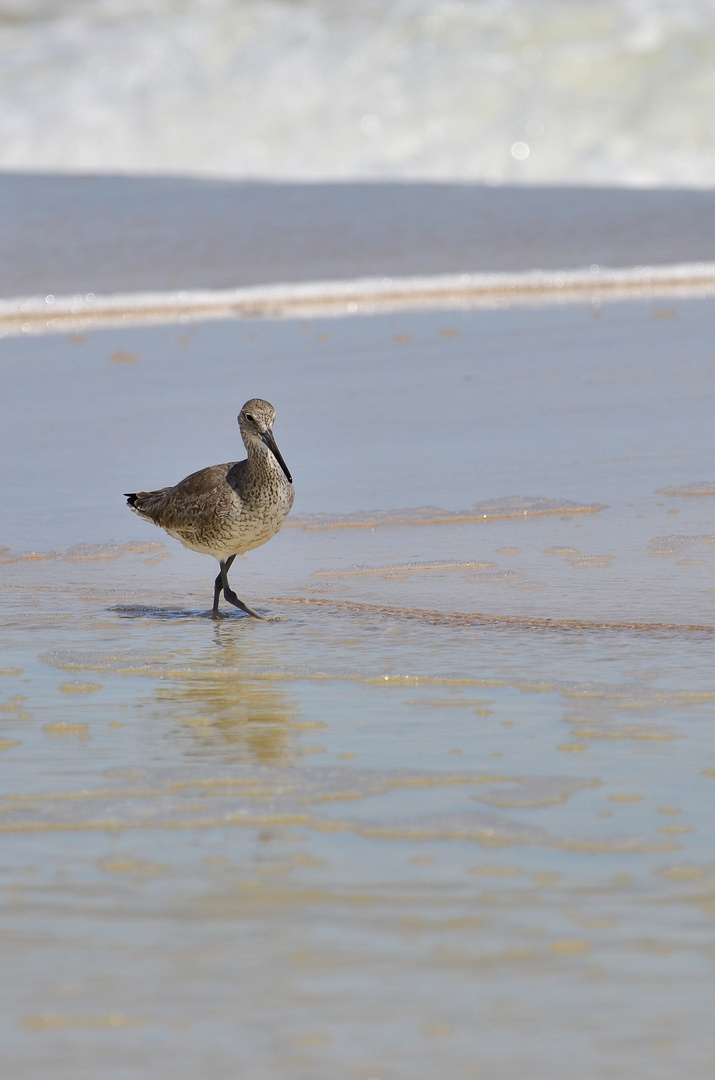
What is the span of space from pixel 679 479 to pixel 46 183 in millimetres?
13213

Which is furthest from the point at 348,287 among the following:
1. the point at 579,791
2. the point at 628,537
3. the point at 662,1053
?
the point at 662,1053

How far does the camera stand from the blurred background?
19.0 meters

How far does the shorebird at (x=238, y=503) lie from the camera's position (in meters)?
5.29

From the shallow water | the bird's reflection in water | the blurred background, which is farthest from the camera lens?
the blurred background

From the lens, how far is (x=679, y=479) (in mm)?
6730

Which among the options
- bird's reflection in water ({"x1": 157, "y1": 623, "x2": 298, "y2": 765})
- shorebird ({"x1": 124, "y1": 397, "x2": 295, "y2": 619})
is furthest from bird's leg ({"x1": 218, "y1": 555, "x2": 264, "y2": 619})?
bird's reflection in water ({"x1": 157, "y1": 623, "x2": 298, "y2": 765})

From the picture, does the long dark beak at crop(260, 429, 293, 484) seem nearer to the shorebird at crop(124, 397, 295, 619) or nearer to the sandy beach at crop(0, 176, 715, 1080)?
the shorebird at crop(124, 397, 295, 619)

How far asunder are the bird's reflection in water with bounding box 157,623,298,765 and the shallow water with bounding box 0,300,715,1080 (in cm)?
2

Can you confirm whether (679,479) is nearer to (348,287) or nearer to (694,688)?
(694,688)

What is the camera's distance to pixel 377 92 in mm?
19828

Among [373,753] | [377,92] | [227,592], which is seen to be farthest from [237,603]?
[377,92]

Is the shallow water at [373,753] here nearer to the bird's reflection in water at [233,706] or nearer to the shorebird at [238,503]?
the bird's reflection in water at [233,706]

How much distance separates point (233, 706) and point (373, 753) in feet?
2.05

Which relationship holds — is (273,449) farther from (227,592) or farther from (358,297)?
(358,297)
